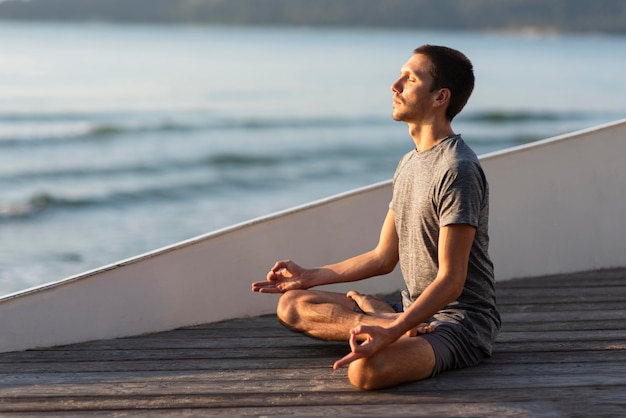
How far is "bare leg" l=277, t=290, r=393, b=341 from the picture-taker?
10.5 feet

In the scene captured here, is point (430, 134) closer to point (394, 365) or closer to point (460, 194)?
point (460, 194)

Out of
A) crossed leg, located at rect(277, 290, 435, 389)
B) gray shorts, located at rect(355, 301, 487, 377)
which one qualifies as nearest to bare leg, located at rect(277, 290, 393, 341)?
crossed leg, located at rect(277, 290, 435, 389)

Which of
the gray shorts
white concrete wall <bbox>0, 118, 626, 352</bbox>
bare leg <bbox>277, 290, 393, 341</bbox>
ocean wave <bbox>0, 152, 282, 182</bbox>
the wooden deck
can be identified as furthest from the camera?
ocean wave <bbox>0, 152, 282, 182</bbox>

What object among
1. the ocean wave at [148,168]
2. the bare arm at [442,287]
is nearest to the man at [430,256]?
the bare arm at [442,287]

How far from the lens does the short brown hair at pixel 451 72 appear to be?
2.91 m

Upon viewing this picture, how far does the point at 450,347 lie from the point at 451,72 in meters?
0.85

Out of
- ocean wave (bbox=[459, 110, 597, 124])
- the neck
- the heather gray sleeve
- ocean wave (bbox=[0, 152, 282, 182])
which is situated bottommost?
the heather gray sleeve

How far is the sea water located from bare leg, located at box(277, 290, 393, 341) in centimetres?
70

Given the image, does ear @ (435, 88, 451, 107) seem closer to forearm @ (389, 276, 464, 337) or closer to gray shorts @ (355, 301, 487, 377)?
forearm @ (389, 276, 464, 337)

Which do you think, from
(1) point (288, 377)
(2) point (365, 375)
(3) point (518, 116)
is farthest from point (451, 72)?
(3) point (518, 116)

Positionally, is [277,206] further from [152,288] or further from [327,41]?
[327,41]

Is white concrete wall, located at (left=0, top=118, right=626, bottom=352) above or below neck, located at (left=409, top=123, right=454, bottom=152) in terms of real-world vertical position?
below

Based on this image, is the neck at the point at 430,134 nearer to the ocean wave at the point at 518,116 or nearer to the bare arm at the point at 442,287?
the bare arm at the point at 442,287

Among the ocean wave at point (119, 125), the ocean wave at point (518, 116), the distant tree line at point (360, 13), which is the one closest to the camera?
the ocean wave at point (119, 125)
